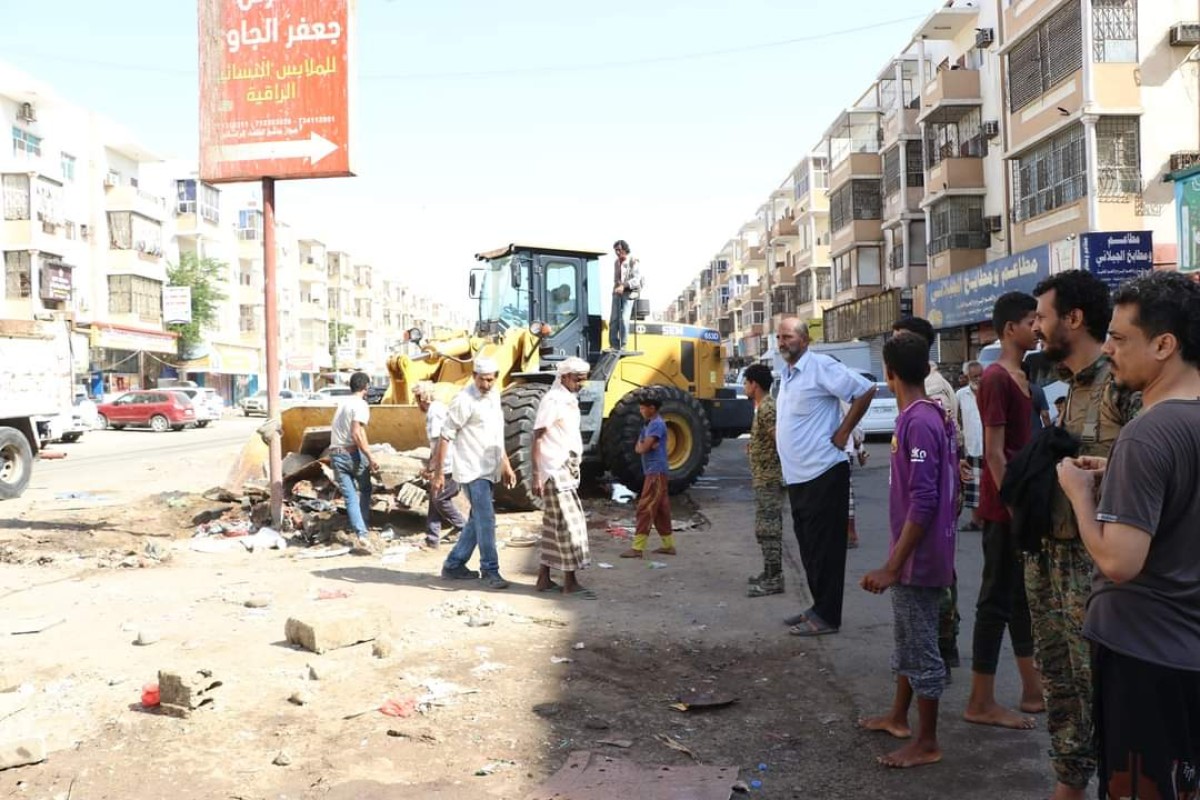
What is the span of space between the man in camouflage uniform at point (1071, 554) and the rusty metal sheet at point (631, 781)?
1.16m

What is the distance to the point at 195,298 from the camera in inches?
2093

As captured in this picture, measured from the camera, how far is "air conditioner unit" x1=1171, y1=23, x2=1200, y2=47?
23031 millimetres

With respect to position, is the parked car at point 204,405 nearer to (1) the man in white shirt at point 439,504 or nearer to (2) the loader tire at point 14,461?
(2) the loader tire at point 14,461

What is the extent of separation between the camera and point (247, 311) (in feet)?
216

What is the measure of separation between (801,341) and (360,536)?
4852 mm

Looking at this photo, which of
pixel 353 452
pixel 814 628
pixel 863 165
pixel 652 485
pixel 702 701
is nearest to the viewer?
pixel 702 701

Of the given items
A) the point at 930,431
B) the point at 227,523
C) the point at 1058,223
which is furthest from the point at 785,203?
the point at 930,431

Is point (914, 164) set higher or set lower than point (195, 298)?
higher

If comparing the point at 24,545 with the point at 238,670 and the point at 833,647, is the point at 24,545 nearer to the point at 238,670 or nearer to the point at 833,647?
the point at 238,670

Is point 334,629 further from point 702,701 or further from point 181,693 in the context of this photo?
point 702,701

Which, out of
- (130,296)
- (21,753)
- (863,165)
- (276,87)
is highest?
(863,165)

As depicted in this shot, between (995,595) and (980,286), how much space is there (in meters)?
26.4

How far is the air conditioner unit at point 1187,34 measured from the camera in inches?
907

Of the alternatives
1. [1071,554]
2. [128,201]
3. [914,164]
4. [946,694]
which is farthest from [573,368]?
[128,201]
